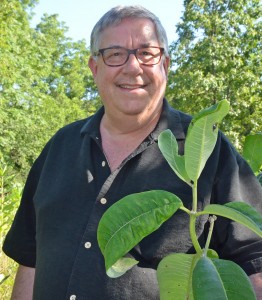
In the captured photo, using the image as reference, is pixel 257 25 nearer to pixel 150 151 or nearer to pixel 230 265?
pixel 150 151

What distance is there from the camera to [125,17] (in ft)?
7.03

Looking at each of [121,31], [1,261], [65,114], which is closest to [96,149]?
[121,31]

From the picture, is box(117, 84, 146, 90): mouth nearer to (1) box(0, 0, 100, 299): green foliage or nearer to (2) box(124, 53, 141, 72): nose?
(2) box(124, 53, 141, 72): nose

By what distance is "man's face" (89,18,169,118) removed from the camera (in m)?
2.08

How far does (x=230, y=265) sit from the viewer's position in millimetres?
924

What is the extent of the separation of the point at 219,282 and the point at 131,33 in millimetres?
1402

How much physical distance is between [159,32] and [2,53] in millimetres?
15860

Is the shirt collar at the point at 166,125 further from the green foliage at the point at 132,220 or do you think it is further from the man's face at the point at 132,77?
the green foliage at the point at 132,220

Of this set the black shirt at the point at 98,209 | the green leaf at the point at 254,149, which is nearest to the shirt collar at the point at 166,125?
the black shirt at the point at 98,209

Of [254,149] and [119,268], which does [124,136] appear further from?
[119,268]

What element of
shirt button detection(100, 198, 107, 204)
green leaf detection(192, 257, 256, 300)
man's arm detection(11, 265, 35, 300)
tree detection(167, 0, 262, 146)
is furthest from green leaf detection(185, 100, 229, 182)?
tree detection(167, 0, 262, 146)

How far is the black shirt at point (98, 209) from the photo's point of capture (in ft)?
6.15

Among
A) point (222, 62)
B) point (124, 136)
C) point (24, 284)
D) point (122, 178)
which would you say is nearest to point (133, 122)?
point (124, 136)

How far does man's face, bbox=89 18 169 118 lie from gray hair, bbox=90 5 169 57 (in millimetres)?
21
